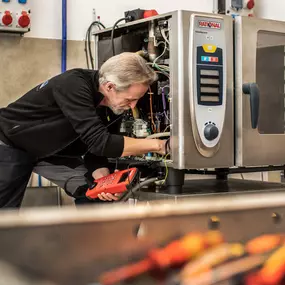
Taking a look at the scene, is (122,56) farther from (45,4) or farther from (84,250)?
(84,250)

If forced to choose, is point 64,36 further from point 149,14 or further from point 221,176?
point 221,176

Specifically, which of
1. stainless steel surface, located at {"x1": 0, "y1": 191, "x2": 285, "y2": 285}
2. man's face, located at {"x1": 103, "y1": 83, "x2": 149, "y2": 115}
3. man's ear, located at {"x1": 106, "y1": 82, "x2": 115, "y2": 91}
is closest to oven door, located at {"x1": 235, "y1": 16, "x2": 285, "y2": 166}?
man's face, located at {"x1": 103, "y1": 83, "x2": 149, "y2": 115}

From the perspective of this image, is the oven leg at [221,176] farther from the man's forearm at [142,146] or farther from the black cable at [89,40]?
the black cable at [89,40]

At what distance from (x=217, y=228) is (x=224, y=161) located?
1284 millimetres

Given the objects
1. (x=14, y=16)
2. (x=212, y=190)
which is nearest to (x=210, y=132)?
(x=212, y=190)

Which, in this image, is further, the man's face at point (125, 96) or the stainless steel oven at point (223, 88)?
the man's face at point (125, 96)

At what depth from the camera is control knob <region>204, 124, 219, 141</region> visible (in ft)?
5.83

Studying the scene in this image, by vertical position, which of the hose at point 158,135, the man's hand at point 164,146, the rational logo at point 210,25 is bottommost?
the man's hand at point 164,146

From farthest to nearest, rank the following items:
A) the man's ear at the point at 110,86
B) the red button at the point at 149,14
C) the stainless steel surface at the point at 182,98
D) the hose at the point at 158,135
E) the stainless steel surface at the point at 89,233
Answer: the red button at the point at 149,14 → the man's ear at the point at 110,86 → the hose at the point at 158,135 → the stainless steel surface at the point at 182,98 → the stainless steel surface at the point at 89,233

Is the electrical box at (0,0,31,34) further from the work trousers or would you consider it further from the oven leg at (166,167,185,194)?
the oven leg at (166,167,185,194)

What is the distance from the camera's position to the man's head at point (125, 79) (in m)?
1.90

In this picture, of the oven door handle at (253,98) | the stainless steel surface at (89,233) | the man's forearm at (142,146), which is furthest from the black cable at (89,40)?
the stainless steel surface at (89,233)

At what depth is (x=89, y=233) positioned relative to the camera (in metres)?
0.46

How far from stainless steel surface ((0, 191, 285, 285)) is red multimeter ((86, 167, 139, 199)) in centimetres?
125
